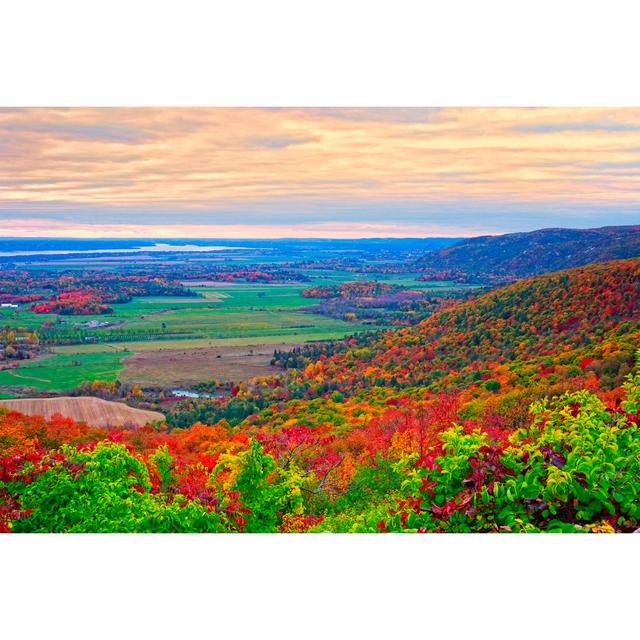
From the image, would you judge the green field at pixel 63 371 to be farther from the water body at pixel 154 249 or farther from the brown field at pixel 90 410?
the water body at pixel 154 249

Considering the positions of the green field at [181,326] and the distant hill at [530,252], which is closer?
the green field at [181,326]

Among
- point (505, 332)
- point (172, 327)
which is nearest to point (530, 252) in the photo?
point (505, 332)

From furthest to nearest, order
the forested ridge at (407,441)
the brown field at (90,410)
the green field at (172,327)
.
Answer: the green field at (172,327), the brown field at (90,410), the forested ridge at (407,441)

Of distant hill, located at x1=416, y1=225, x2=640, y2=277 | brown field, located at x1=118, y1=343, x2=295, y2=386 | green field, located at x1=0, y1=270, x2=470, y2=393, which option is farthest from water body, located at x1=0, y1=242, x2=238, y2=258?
distant hill, located at x1=416, y1=225, x2=640, y2=277

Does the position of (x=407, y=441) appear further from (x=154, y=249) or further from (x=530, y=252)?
(x=154, y=249)

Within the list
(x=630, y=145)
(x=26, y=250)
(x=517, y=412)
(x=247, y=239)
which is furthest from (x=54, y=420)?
(x=630, y=145)

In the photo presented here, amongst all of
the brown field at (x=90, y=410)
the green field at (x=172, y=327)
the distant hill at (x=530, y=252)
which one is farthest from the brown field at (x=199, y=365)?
the distant hill at (x=530, y=252)

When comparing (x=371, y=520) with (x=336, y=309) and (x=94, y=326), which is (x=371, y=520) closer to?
(x=336, y=309)
